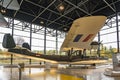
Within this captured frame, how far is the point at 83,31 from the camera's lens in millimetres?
6984

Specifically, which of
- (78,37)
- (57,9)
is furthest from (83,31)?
(57,9)

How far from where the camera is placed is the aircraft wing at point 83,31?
21.1 feet

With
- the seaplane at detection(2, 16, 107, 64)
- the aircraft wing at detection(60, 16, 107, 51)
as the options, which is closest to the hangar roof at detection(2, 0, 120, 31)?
the seaplane at detection(2, 16, 107, 64)

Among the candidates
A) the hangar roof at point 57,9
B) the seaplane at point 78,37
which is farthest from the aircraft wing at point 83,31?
the hangar roof at point 57,9

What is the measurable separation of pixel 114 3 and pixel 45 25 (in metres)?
8.90

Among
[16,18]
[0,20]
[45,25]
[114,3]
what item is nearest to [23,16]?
[16,18]

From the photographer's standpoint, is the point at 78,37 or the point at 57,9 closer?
the point at 78,37

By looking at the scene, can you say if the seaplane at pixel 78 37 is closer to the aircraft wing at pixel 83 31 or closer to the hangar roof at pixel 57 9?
the aircraft wing at pixel 83 31

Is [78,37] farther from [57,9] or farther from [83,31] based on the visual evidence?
[57,9]

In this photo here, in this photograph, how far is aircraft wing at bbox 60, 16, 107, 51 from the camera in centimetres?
643

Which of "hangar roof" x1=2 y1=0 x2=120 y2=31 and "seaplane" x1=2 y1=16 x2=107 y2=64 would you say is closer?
"seaplane" x1=2 y1=16 x2=107 y2=64

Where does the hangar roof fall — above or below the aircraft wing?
above

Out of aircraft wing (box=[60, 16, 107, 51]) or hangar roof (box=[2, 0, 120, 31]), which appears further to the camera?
hangar roof (box=[2, 0, 120, 31])

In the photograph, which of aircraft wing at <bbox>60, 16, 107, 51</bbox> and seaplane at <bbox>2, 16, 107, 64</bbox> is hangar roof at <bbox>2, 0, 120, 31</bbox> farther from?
aircraft wing at <bbox>60, 16, 107, 51</bbox>
